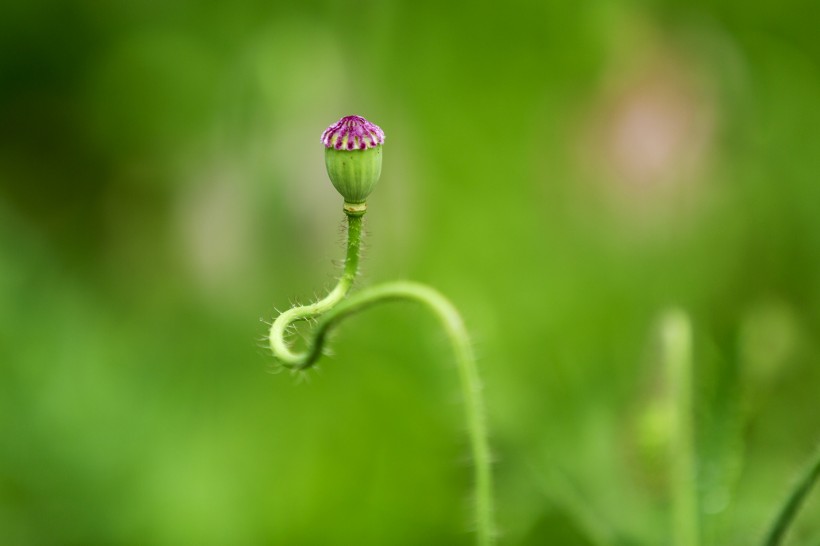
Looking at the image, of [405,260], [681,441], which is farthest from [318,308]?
[405,260]

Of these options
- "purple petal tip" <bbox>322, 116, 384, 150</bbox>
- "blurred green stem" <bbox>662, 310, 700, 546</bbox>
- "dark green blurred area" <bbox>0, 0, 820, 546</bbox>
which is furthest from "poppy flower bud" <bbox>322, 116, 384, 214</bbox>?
"dark green blurred area" <bbox>0, 0, 820, 546</bbox>

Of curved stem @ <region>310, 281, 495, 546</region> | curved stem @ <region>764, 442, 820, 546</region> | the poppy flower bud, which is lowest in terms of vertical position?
curved stem @ <region>764, 442, 820, 546</region>

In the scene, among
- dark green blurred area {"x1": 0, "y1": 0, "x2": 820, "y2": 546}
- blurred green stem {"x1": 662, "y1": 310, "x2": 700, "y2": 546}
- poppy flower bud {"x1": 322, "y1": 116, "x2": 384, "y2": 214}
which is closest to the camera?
poppy flower bud {"x1": 322, "y1": 116, "x2": 384, "y2": 214}

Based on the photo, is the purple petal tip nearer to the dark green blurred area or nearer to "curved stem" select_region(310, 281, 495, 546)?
"curved stem" select_region(310, 281, 495, 546)

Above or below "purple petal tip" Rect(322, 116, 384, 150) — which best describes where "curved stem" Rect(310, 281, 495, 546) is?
below

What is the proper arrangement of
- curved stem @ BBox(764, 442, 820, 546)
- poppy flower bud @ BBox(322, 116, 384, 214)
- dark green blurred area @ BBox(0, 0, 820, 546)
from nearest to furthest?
poppy flower bud @ BBox(322, 116, 384, 214) → curved stem @ BBox(764, 442, 820, 546) → dark green blurred area @ BBox(0, 0, 820, 546)
